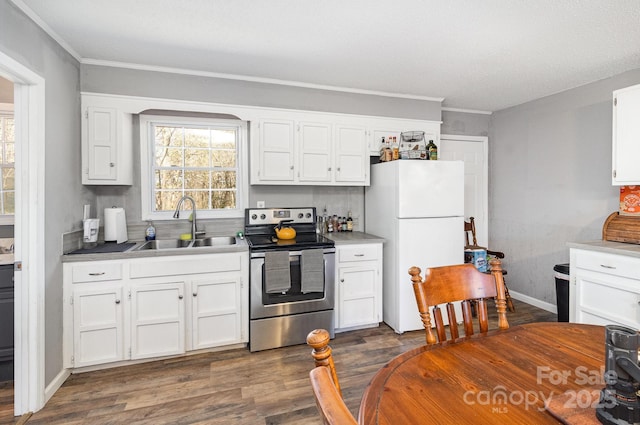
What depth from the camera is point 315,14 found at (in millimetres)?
2045

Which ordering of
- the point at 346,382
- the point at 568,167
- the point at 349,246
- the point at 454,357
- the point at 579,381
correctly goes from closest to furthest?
the point at 579,381 → the point at 454,357 → the point at 346,382 → the point at 349,246 → the point at 568,167

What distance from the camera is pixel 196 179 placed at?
3.32 m

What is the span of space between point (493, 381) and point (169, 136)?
3314 millimetres

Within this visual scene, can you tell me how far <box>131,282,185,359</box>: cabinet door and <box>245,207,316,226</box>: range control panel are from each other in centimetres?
100

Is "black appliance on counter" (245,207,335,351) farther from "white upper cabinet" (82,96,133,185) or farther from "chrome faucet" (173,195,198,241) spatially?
"white upper cabinet" (82,96,133,185)

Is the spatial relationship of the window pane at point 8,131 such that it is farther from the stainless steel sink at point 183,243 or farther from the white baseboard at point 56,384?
the white baseboard at point 56,384

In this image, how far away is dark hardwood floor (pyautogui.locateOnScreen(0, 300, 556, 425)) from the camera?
1938mm

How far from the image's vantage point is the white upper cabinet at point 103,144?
2.67 m

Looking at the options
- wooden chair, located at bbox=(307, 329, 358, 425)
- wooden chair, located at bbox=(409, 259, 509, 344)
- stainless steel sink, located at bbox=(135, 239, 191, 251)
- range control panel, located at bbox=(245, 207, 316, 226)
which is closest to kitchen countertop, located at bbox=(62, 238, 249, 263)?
stainless steel sink, located at bbox=(135, 239, 191, 251)

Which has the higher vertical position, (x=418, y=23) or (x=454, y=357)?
(x=418, y=23)

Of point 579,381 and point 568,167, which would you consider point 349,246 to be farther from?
point 568,167

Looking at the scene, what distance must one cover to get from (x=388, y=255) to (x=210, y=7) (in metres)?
2.56

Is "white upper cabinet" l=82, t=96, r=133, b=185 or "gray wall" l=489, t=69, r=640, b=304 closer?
"white upper cabinet" l=82, t=96, r=133, b=185

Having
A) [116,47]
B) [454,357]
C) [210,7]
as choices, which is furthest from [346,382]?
[116,47]
